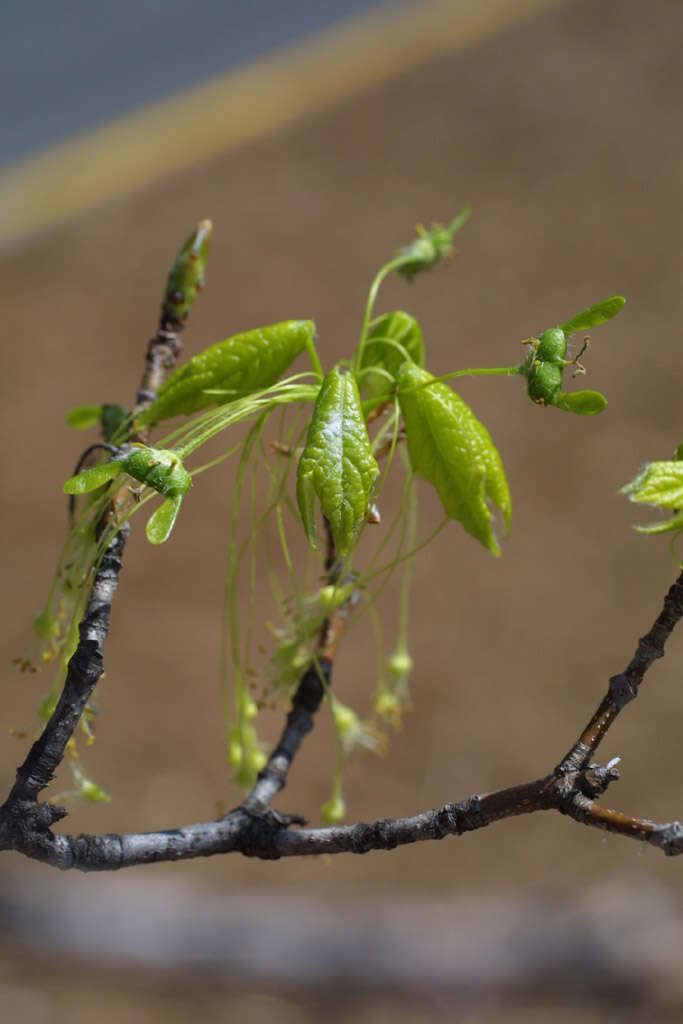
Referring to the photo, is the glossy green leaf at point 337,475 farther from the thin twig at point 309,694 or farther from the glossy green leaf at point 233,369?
the thin twig at point 309,694

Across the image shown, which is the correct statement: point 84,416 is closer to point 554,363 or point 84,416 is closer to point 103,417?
point 103,417

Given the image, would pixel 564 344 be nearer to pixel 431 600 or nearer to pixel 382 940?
pixel 382 940

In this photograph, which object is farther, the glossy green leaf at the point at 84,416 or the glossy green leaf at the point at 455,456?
the glossy green leaf at the point at 84,416

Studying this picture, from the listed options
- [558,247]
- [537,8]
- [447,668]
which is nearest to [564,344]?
[447,668]

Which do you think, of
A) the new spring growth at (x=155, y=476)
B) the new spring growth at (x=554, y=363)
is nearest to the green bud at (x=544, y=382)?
the new spring growth at (x=554, y=363)

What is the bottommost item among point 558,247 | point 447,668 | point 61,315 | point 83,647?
point 83,647

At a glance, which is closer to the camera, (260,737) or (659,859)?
(659,859)

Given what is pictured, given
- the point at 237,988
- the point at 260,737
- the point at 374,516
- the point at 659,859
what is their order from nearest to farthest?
the point at 374,516
the point at 237,988
the point at 659,859
the point at 260,737
